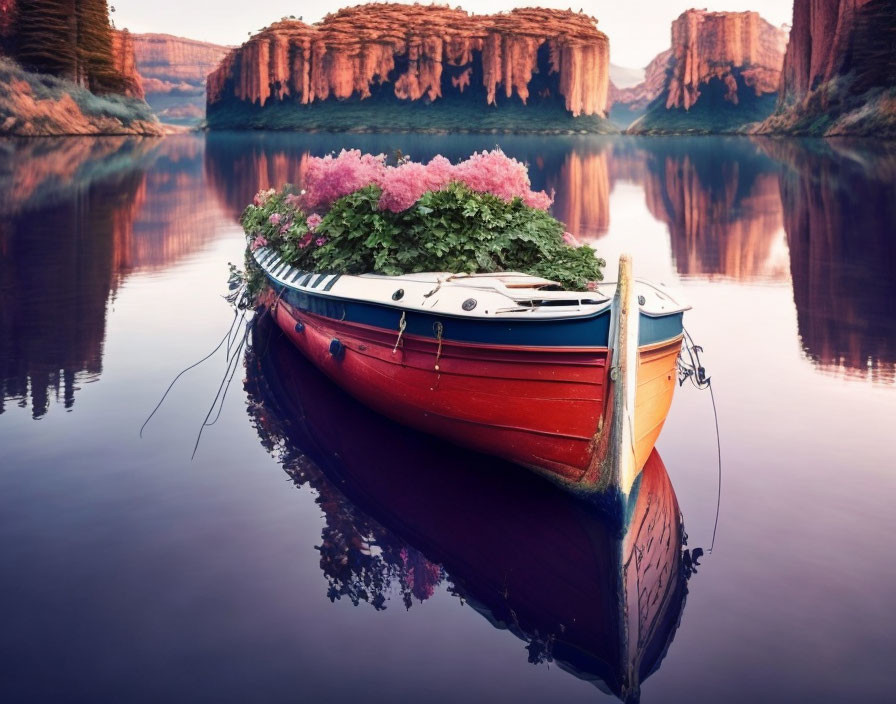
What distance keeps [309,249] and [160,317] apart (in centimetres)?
542

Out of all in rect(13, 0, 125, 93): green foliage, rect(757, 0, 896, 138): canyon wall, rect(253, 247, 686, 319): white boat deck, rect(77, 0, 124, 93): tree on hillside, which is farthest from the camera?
rect(77, 0, 124, 93): tree on hillside

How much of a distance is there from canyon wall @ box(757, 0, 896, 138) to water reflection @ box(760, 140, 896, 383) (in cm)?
6290

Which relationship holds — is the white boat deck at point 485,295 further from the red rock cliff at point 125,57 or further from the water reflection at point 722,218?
the red rock cliff at point 125,57

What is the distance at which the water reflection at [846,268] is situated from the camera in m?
15.7

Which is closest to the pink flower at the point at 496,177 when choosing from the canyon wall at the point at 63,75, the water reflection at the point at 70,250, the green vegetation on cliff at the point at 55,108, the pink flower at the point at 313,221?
the pink flower at the point at 313,221

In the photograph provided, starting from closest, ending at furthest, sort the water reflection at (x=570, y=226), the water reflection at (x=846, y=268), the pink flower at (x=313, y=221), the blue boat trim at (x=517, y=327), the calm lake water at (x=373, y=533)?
1. the calm lake water at (x=373, y=533)
2. the blue boat trim at (x=517, y=327)
3. the pink flower at (x=313, y=221)
4. the water reflection at (x=846, y=268)
5. the water reflection at (x=570, y=226)

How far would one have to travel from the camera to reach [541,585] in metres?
8.00

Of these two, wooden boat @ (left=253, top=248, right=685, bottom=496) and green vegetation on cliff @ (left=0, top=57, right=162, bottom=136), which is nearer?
wooden boat @ (left=253, top=248, right=685, bottom=496)

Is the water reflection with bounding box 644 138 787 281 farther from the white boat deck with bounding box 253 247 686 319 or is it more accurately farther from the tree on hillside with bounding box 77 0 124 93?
the tree on hillside with bounding box 77 0 124 93

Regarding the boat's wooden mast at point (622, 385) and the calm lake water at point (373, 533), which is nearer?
the calm lake water at point (373, 533)

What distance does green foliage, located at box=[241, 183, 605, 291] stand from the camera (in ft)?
38.4

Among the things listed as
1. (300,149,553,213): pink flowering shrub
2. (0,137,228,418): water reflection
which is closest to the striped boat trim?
(300,149,553,213): pink flowering shrub

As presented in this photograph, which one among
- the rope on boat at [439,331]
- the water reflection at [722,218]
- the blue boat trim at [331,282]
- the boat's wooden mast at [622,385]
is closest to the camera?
the boat's wooden mast at [622,385]

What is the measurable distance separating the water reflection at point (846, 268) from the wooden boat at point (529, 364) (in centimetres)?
594
